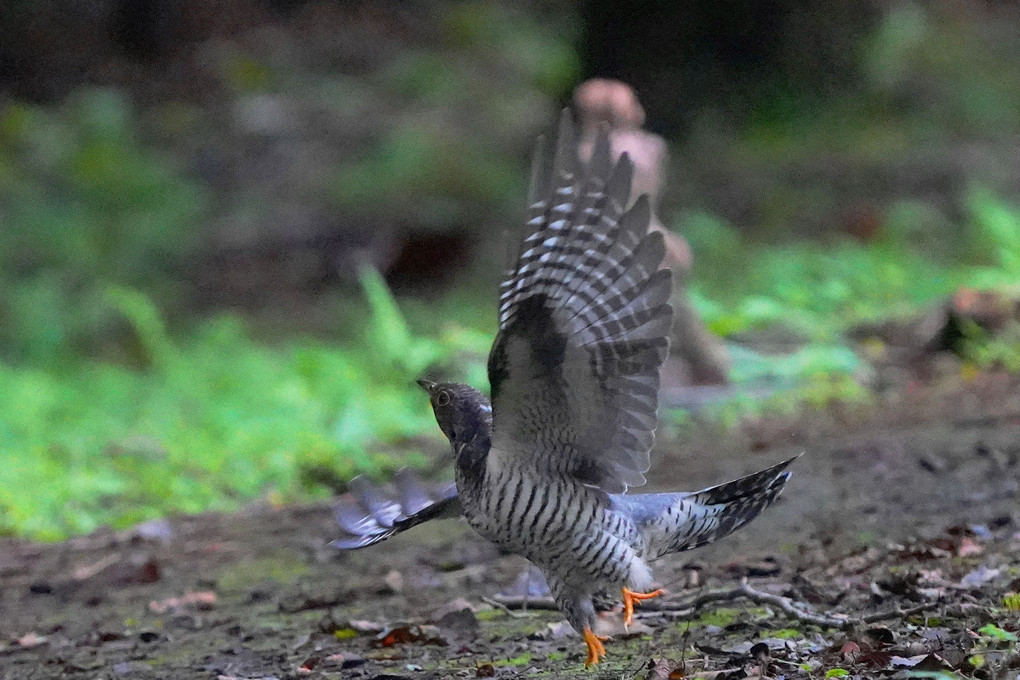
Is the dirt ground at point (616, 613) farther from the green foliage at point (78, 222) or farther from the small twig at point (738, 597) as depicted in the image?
the green foliage at point (78, 222)

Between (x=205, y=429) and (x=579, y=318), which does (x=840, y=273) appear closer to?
(x=205, y=429)

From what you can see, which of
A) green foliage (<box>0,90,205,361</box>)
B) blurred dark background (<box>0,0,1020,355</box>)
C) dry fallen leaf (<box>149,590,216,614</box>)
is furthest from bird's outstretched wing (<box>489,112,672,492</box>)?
blurred dark background (<box>0,0,1020,355</box>)

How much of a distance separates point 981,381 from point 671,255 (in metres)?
1.98

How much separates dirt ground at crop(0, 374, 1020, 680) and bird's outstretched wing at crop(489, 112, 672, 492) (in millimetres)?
668

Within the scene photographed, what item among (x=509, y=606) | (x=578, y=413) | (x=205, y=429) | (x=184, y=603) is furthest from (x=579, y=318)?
(x=205, y=429)

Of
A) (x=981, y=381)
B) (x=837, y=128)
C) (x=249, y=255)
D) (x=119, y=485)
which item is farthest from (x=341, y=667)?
(x=837, y=128)

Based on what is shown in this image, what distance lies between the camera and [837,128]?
1413 centimetres

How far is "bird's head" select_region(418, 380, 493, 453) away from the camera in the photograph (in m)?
3.16

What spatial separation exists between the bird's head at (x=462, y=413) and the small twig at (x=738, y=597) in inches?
34.0

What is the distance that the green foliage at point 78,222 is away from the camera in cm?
1084

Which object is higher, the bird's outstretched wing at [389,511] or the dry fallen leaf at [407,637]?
the bird's outstretched wing at [389,511]

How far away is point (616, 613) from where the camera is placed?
382cm

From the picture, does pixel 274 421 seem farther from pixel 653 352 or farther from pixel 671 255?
pixel 653 352

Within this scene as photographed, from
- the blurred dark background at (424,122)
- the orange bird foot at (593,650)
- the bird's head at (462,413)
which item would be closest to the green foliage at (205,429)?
the bird's head at (462,413)
